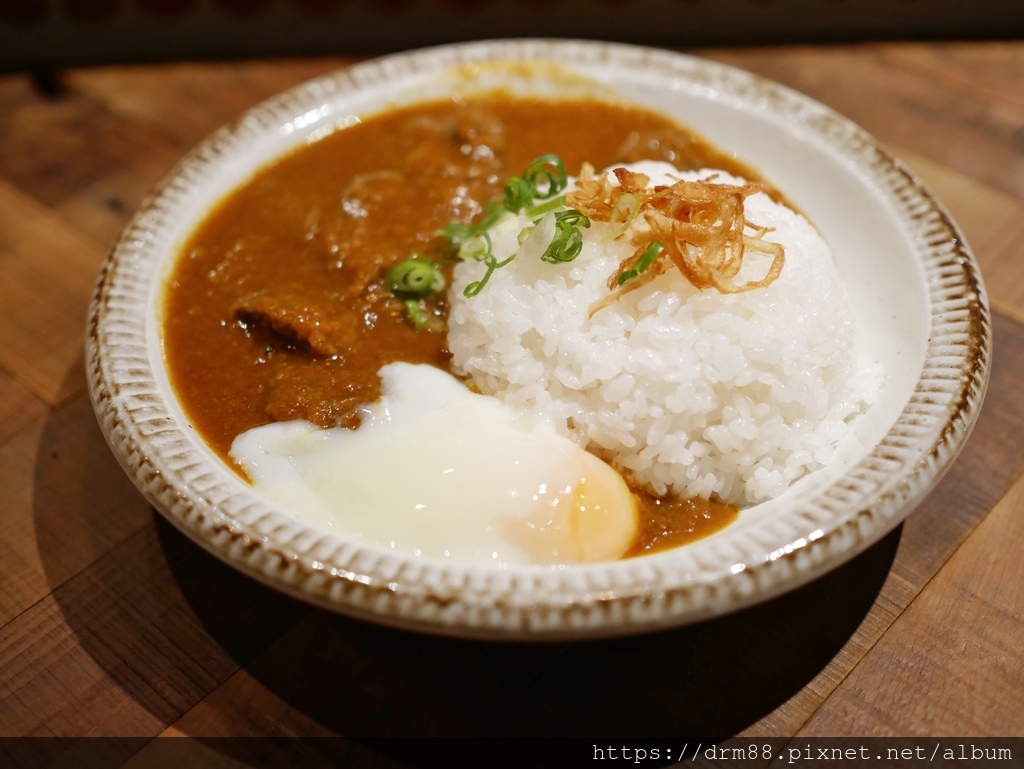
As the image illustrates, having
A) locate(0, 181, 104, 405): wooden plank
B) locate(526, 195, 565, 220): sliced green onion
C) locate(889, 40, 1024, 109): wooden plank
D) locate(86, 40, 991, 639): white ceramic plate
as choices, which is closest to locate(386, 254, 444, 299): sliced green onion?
locate(526, 195, 565, 220): sliced green onion

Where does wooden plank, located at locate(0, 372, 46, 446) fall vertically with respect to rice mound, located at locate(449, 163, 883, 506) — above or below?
below

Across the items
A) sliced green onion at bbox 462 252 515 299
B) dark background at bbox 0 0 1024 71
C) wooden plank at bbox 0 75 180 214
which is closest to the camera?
sliced green onion at bbox 462 252 515 299

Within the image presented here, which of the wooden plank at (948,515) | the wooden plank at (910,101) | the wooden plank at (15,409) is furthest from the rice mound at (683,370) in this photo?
the wooden plank at (910,101)

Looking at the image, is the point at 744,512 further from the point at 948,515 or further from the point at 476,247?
the point at 476,247

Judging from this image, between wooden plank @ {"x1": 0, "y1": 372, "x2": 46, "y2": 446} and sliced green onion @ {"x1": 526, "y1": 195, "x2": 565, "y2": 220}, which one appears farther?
wooden plank @ {"x1": 0, "y1": 372, "x2": 46, "y2": 446}

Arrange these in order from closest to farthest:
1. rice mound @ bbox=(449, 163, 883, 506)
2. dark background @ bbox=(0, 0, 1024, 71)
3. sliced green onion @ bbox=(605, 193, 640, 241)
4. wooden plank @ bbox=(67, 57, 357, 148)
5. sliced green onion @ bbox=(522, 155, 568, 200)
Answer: rice mound @ bbox=(449, 163, 883, 506) < sliced green onion @ bbox=(605, 193, 640, 241) < sliced green onion @ bbox=(522, 155, 568, 200) < wooden plank @ bbox=(67, 57, 357, 148) < dark background @ bbox=(0, 0, 1024, 71)

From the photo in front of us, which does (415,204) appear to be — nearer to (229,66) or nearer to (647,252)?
(647,252)

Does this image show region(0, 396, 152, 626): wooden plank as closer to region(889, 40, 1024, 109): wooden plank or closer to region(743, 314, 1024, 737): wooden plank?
region(743, 314, 1024, 737): wooden plank

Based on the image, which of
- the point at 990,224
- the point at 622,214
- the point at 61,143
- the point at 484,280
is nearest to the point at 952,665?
the point at 622,214
